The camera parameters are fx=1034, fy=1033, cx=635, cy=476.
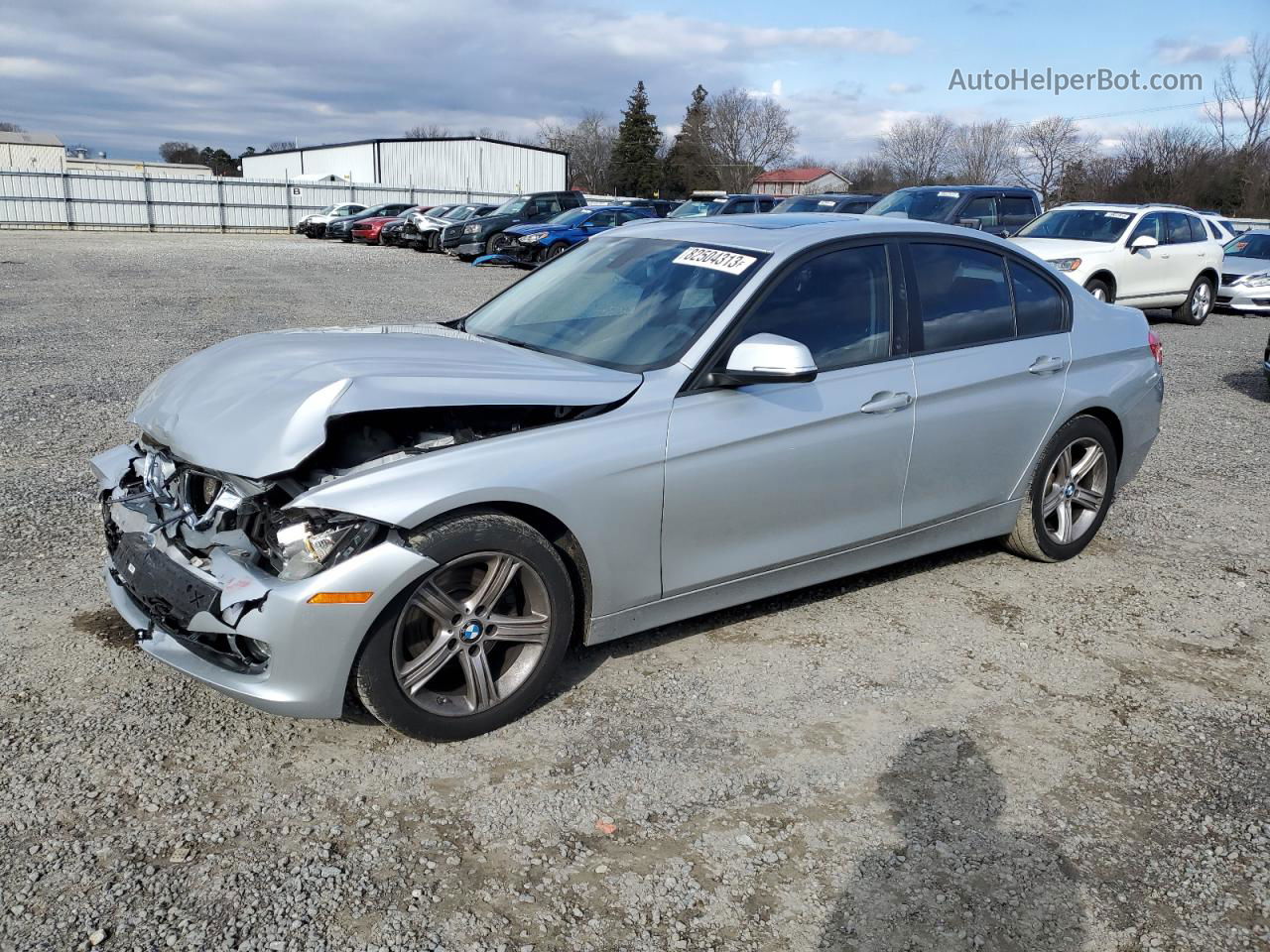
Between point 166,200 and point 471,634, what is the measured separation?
4163cm

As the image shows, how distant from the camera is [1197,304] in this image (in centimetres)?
1645

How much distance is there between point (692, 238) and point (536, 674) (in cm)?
206

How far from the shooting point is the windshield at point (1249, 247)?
60.7 ft

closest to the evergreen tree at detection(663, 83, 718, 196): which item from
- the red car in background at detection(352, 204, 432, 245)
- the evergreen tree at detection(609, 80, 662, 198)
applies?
the evergreen tree at detection(609, 80, 662, 198)

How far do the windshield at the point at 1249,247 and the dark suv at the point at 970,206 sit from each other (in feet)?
15.0

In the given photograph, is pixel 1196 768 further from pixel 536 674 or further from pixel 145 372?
pixel 145 372

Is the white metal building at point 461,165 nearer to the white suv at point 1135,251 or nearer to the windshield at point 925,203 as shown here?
the windshield at point 925,203

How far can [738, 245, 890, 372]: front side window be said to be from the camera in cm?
406

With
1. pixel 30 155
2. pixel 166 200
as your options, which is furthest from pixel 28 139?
pixel 166 200

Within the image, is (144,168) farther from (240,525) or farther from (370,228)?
(240,525)

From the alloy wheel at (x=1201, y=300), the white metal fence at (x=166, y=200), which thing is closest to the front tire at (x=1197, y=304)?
the alloy wheel at (x=1201, y=300)

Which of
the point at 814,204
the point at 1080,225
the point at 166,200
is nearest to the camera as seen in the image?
the point at 1080,225

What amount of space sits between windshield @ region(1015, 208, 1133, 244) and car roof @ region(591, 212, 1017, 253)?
437 inches

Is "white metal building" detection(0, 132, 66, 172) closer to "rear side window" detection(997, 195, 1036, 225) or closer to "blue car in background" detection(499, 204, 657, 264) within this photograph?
"blue car in background" detection(499, 204, 657, 264)
